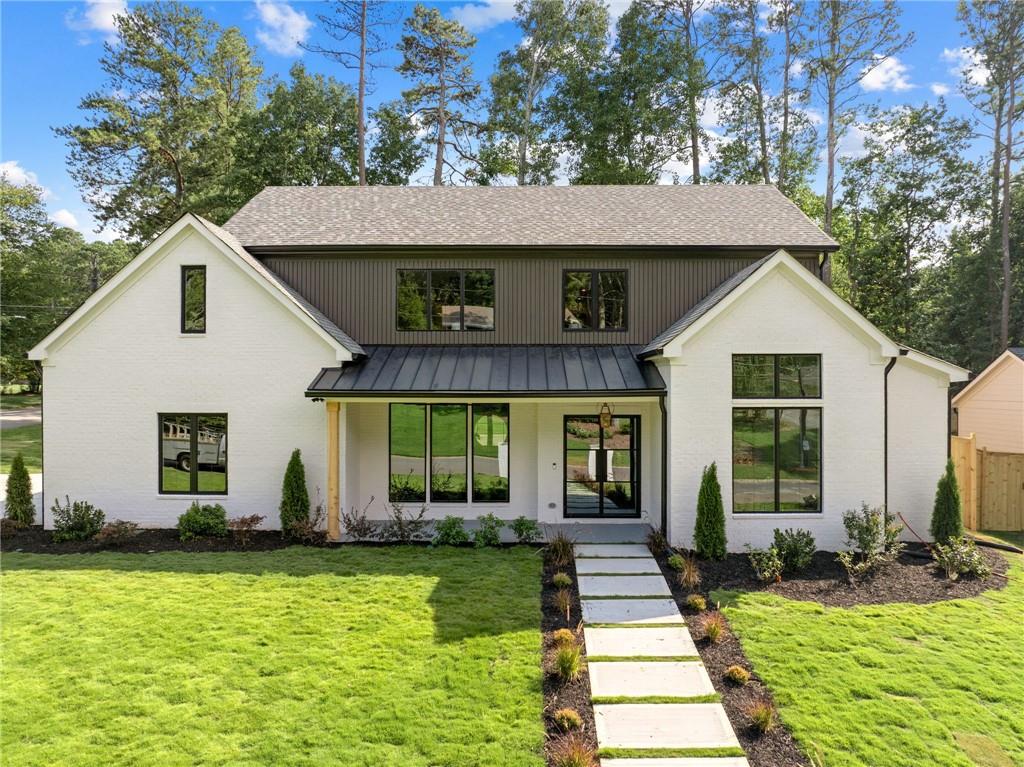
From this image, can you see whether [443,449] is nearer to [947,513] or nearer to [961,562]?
[961,562]

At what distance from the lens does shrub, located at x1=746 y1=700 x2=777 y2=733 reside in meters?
5.30

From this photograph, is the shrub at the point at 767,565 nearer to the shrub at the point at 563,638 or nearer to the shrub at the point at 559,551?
the shrub at the point at 559,551

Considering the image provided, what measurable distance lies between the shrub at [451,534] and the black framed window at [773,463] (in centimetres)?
546

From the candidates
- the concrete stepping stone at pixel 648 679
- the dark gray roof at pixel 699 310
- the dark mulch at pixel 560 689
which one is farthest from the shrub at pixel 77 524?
the dark gray roof at pixel 699 310

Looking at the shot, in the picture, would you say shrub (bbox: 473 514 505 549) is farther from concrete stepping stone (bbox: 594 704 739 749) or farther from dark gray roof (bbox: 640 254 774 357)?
concrete stepping stone (bbox: 594 704 739 749)

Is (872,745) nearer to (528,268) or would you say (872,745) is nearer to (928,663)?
(928,663)

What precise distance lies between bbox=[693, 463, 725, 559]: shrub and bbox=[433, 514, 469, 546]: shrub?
456 centimetres

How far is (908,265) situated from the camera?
27328 mm

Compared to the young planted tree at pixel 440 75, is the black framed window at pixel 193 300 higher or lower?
lower

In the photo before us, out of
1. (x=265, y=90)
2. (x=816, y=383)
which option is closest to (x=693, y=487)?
(x=816, y=383)

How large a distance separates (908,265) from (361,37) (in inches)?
1172

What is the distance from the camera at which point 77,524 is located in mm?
10828

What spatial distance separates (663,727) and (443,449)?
781 centimetres

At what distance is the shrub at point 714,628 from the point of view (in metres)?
6.98
